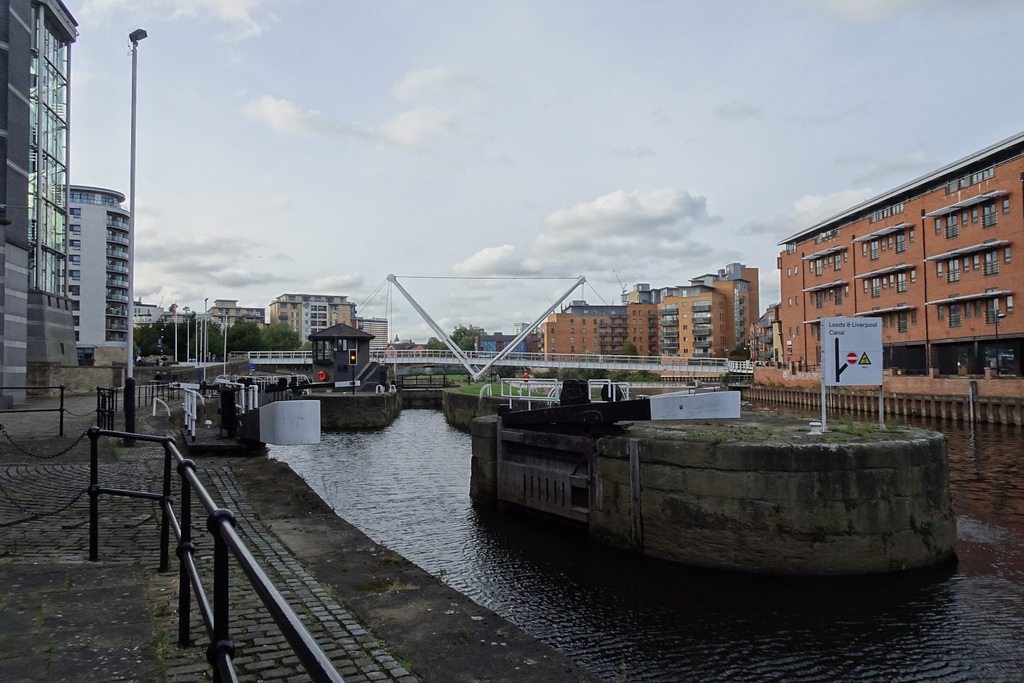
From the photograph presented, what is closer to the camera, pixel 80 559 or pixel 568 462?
pixel 80 559

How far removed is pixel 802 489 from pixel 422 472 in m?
13.7

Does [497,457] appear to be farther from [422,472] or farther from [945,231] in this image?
[945,231]

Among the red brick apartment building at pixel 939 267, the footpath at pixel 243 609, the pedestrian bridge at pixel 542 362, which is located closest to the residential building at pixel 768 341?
the pedestrian bridge at pixel 542 362

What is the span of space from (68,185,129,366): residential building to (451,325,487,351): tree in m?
80.6

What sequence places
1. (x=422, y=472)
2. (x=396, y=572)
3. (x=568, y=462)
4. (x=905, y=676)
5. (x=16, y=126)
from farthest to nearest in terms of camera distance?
(x=16, y=126)
(x=422, y=472)
(x=568, y=462)
(x=905, y=676)
(x=396, y=572)

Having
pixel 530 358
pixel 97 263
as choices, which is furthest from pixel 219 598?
pixel 97 263

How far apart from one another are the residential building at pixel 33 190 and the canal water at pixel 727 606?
23.1 metres

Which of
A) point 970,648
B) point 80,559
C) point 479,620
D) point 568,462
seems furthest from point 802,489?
point 80,559

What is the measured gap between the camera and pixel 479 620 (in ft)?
18.5

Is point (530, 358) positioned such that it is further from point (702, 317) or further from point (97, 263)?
point (97, 263)

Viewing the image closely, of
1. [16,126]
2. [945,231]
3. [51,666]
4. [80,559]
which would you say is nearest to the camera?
[51,666]

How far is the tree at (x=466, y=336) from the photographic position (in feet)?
563

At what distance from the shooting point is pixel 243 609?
5.28m

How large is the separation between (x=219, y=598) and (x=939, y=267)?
191ft
